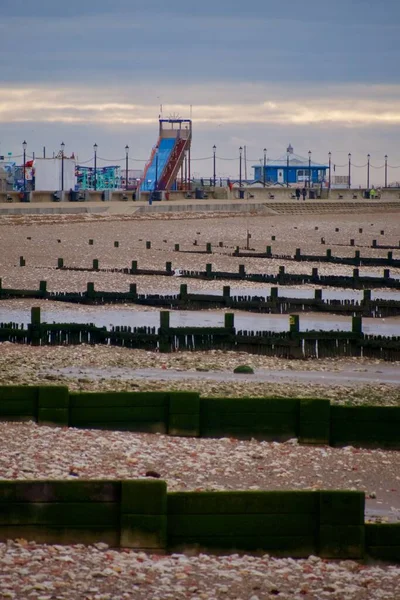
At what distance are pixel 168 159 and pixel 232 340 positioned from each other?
319 ft

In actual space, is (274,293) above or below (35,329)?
above

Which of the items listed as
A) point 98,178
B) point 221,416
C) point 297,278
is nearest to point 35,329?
point 221,416

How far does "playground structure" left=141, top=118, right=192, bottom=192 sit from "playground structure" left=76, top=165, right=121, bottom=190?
46.0 feet

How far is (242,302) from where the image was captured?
28.6 m

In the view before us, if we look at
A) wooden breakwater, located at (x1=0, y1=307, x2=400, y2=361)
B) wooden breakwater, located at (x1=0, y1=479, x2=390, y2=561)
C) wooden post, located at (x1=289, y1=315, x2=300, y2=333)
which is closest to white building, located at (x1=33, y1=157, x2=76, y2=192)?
wooden breakwater, located at (x1=0, y1=307, x2=400, y2=361)

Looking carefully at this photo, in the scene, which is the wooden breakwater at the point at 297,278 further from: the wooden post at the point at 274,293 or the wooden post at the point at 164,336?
the wooden post at the point at 164,336

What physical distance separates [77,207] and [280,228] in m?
13.9

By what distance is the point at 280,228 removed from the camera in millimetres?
71500

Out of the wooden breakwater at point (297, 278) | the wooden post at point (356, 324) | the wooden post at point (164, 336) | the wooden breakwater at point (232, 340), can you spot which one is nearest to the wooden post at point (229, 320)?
the wooden breakwater at point (232, 340)

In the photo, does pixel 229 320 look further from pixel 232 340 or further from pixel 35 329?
pixel 35 329

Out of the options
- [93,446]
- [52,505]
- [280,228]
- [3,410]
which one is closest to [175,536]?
[52,505]

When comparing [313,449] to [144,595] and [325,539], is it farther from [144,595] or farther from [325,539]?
[144,595]

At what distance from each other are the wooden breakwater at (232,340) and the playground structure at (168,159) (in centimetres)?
9251

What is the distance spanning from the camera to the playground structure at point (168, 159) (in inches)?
4606
